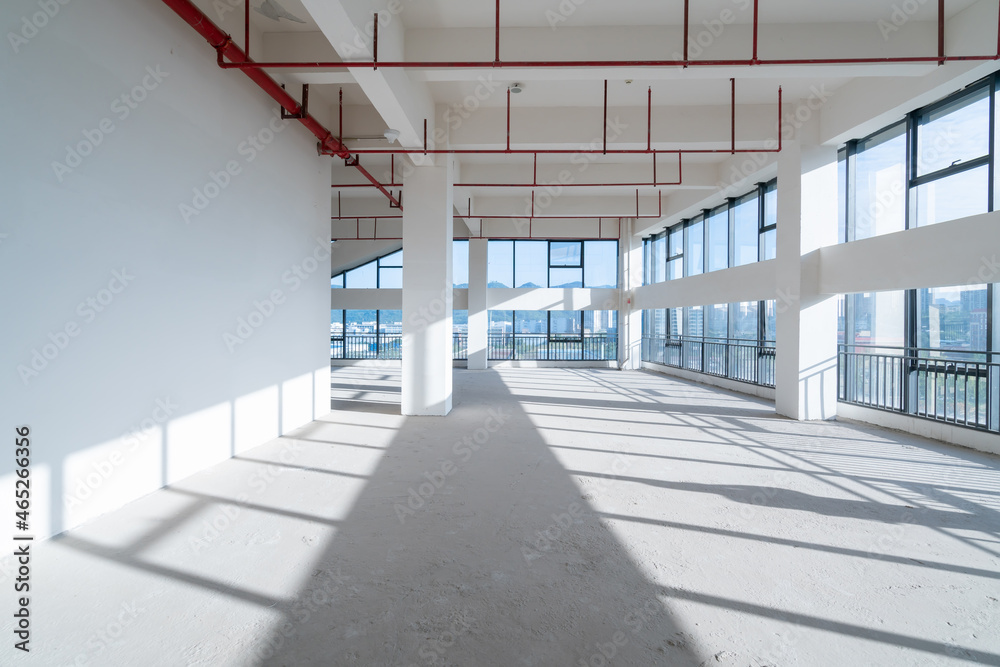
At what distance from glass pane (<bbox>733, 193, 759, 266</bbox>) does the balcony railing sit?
1.69m

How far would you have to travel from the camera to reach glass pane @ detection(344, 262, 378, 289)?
15508 millimetres

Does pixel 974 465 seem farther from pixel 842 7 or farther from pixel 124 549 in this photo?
pixel 124 549

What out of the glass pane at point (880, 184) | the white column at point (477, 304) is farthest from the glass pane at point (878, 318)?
the white column at point (477, 304)

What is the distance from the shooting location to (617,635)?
221cm

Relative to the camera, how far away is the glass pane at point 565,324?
15.5m

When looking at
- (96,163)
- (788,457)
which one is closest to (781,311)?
(788,457)

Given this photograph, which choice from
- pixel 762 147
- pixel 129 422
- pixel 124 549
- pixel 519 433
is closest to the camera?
pixel 124 549

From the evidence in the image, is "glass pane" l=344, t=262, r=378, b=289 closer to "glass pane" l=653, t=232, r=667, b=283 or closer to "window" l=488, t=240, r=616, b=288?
"window" l=488, t=240, r=616, b=288

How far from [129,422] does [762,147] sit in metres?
7.79

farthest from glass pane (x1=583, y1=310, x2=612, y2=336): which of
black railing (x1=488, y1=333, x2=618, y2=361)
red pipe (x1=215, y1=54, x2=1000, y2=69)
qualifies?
red pipe (x1=215, y1=54, x2=1000, y2=69)

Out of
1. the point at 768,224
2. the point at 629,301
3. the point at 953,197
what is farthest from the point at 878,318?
the point at 629,301

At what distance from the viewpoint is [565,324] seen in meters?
15.6

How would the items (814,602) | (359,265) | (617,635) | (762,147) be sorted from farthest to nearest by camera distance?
(359,265) → (762,147) → (814,602) → (617,635)

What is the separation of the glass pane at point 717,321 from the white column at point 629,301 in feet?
9.31
